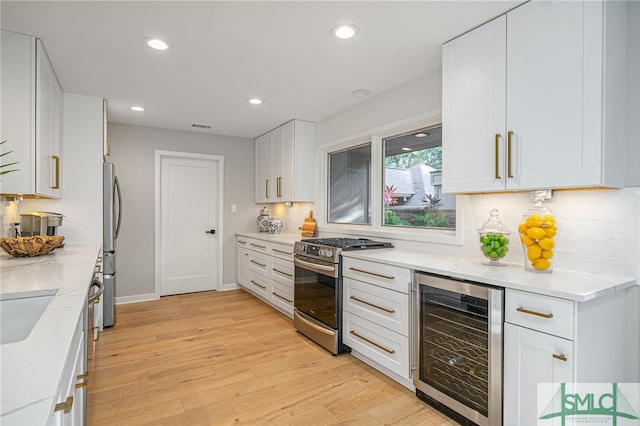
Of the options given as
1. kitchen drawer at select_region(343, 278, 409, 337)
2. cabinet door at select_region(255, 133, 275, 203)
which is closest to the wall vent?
cabinet door at select_region(255, 133, 275, 203)

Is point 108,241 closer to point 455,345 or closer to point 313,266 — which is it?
point 313,266

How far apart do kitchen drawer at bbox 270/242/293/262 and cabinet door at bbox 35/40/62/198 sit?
2.15 meters

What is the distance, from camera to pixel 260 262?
14.8ft

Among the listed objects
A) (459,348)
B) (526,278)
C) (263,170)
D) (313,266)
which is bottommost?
(459,348)

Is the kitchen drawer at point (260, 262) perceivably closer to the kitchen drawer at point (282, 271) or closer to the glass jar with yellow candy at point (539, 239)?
the kitchen drawer at point (282, 271)

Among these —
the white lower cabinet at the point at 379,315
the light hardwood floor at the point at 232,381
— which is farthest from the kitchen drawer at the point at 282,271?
the white lower cabinet at the point at 379,315

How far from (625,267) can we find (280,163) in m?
3.69

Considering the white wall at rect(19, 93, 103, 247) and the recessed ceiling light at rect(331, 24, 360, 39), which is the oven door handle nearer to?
the recessed ceiling light at rect(331, 24, 360, 39)

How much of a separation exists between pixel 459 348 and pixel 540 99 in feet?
4.77

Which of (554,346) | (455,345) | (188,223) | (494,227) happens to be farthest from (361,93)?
(188,223)

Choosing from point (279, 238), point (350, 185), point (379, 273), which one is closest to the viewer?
point (379, 273)

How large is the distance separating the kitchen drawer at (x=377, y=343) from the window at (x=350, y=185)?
130 centimetres

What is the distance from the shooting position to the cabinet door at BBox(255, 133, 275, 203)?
197 inches

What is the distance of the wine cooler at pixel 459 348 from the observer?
178 cm
